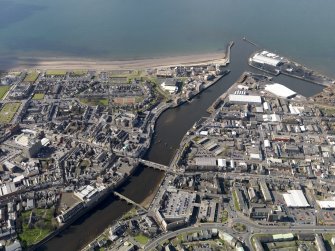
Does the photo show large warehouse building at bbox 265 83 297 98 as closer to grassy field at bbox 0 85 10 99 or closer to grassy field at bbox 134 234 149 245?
grassy field at bbox 134 234 149 245

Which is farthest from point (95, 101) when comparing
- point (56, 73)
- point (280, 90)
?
point (280, 90)

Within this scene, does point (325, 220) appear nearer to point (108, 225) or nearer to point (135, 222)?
point (135, 222)

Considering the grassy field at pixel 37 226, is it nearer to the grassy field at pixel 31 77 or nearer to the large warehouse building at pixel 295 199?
the large warehouse building at pixel 295 199

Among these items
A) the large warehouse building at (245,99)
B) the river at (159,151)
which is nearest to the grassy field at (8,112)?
the river at (159,151)

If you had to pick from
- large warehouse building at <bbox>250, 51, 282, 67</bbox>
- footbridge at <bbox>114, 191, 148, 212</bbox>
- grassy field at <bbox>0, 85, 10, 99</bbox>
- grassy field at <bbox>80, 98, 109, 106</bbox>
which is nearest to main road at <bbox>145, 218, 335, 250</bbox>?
footbridge at <bbox>114, 191, 148, 212</bbox>

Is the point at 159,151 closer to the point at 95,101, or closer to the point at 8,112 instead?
the point at 95,101

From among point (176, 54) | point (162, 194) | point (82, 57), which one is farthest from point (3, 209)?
point (176, 54)
